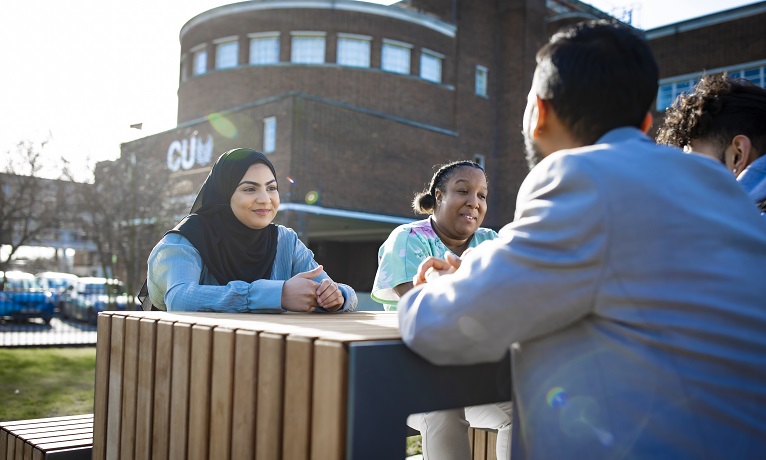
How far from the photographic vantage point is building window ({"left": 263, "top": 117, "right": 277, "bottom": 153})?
2303cm

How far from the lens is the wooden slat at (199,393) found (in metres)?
1.90

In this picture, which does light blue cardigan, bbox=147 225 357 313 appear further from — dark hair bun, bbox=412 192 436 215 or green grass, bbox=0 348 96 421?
green grass, bbox=0 348 96 421

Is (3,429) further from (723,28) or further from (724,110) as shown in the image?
(723,28)

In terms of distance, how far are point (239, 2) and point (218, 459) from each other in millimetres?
30348

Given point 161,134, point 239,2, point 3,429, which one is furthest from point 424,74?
point 3,429

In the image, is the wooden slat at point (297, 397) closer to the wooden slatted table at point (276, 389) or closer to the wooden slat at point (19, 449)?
the wooden slatted table at point (276, 389)

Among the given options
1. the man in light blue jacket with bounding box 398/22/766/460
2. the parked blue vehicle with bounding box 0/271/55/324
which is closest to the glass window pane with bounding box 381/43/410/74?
the parked blue vehicle with bounding box 0/271/55/324

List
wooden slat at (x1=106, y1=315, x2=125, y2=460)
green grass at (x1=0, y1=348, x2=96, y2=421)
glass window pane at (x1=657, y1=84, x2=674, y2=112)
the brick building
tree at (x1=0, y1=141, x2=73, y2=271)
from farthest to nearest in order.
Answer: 1. glass window pane at (x1=657, y1=84, x2=674, y2=112)
2. the brick building
3. tree at (x1=0, y1=141, x2=73, y2=271)
4. green grass at (x1=0, y1=348, x2=96, y2=421)
5. wooden slat at (x1=106, y1=315, x2=125, y2=460)

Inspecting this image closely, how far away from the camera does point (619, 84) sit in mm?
1553

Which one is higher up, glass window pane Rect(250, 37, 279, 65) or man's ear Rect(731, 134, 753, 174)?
glass window pane Rect(250, 37, 279, 65)

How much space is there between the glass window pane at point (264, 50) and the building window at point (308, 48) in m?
0.80

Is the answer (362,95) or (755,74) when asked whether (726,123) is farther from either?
(755,74)

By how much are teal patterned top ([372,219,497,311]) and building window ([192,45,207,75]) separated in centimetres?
2931

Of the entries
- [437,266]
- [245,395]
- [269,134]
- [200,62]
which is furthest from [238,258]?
[200,62]
